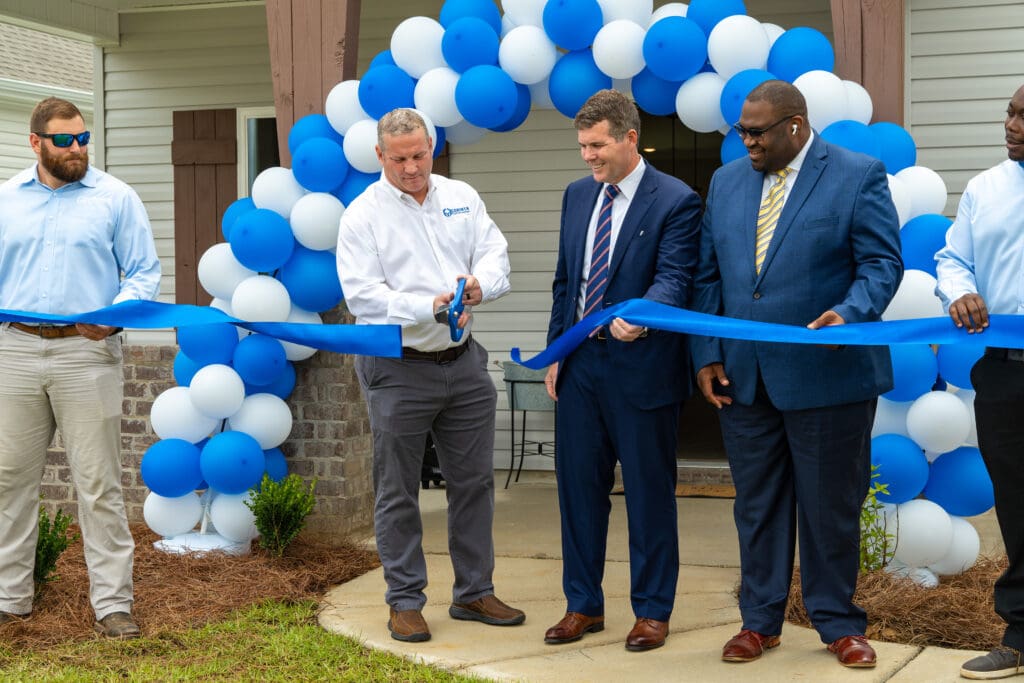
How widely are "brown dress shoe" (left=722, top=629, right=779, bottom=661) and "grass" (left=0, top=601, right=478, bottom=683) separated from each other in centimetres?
93

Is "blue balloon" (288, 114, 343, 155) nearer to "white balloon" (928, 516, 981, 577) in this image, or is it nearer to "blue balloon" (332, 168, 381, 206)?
"blue balloon" (332, 168, 381, 206)

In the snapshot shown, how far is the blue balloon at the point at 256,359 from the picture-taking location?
5793 millimetres

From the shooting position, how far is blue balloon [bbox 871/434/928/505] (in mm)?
4906

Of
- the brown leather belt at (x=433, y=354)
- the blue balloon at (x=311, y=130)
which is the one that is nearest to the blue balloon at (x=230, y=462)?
the blue balloon at (x=311, y=130)

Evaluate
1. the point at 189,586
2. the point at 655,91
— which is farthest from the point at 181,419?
the point at 655,91

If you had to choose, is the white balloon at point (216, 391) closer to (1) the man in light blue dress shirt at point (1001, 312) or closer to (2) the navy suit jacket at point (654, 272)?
(2) the navy suit jacket at point (654, 272)

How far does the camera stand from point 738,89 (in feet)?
16.5

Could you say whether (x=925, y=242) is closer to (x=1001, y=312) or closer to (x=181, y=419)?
(x=1001, y=312)

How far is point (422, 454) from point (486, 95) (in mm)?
1761

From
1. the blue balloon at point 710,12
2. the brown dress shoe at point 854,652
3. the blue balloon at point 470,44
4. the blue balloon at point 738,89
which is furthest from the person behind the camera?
the blue balloon at point 470,44

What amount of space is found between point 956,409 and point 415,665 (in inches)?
95.8

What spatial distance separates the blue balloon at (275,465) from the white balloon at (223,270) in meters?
0.83

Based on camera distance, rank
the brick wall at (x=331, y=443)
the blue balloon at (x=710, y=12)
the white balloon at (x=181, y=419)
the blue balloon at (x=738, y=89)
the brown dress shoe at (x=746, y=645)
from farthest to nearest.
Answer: the brick wall at (x=331, y=443)
the white balloon at (x=181, y=419)
the blue balloon at (x=710, y=12)
the blue balloon at (x=738, y=89)
the brown dress shoe at (x=746, y=645)

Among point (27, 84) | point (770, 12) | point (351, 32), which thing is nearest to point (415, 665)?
point (351, 32)
